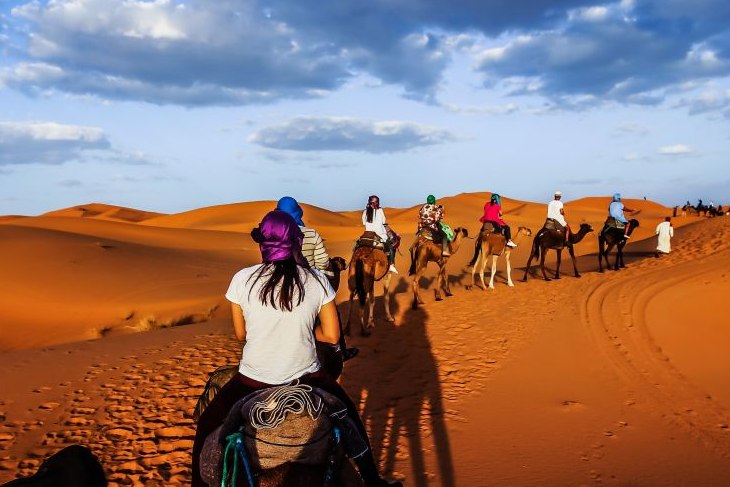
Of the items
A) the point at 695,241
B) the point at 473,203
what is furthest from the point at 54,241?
the point at 473,203

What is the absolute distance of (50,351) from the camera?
36.9ft

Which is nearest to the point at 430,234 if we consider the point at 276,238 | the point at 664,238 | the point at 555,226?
the point at 555,226

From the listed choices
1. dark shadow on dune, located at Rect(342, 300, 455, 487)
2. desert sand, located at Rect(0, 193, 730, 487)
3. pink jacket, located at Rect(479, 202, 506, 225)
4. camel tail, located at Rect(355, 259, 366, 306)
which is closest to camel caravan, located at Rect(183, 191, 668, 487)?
dark shadow on dune, located at Rect(342, 300, 455, 487)

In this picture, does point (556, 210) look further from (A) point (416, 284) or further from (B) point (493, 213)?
(A) point (416, 284)

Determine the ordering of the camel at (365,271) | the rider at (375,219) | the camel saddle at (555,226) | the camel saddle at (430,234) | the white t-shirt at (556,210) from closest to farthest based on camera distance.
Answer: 1. the camel at (365,271)
2. the rider at (375,219)
3. the camel saddle at (430,234)
4. the white t-shirt at (556,210)
5. the camel saddle at (555,226)

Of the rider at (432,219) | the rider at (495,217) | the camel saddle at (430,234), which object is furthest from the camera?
the rider at (495,217)

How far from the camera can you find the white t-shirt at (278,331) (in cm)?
359

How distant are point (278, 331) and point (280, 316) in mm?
100

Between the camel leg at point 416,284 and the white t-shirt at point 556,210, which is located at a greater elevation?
the white t-shirt at point 556,210

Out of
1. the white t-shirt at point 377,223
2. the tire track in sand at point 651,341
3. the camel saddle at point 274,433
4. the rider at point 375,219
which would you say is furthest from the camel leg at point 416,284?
the camel saddle at point 274,433

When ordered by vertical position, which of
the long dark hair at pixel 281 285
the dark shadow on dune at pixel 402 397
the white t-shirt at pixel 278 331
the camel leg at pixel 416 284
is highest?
the long dark hair at pixel 281 285

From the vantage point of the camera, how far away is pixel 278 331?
11.8 feet

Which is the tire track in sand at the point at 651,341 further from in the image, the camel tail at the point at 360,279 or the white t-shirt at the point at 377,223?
the white t-shirt at the point at 377,223

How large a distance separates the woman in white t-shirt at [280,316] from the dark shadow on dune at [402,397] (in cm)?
285
